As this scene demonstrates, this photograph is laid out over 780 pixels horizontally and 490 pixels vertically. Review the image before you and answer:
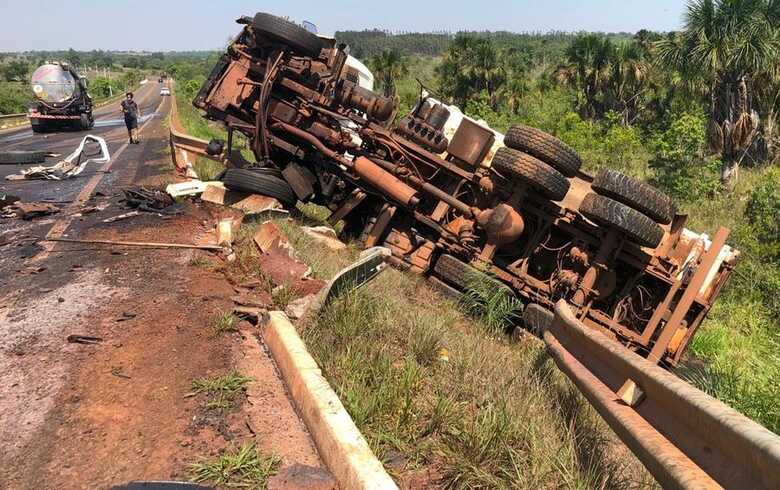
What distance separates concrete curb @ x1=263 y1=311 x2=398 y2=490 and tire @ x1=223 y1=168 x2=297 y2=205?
417cm

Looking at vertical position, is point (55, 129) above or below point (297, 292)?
below

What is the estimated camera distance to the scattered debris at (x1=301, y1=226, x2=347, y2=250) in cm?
700

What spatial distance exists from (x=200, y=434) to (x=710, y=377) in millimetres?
4091

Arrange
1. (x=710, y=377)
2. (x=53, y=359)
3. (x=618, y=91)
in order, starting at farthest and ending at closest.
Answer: (x=618, y=91)
(x=710, y=377)
(x=53, y=359)

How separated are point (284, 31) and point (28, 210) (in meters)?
4.44

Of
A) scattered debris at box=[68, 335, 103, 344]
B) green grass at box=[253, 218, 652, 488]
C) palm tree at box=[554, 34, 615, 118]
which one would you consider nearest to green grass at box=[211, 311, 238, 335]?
green grass at box=[253, 218, 652, 488]

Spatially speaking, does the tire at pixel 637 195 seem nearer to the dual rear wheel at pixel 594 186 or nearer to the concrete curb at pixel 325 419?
the dual rear wheel at pixel 594 186

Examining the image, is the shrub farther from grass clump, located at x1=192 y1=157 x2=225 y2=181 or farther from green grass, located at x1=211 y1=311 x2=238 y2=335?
green grass, located at x1=211 y1=311 x2=238 y2=335

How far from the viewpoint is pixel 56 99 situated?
22.0m

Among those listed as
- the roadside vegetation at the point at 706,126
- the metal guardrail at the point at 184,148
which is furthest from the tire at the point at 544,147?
the metal guardrail at the point at 184,148

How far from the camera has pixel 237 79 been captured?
8164 mm

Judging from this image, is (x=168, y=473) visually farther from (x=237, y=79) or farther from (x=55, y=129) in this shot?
(x=55, y=129)

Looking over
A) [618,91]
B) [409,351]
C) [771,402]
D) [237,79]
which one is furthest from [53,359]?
[618,91]

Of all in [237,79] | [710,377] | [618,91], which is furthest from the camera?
[618,91]
